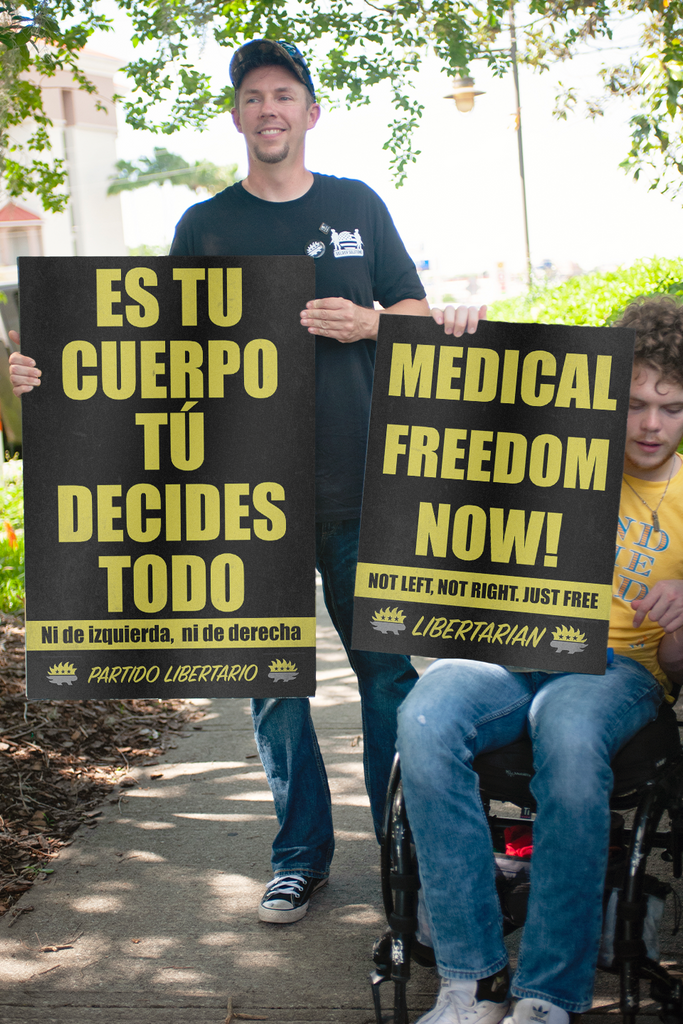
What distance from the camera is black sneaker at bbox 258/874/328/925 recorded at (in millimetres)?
2639

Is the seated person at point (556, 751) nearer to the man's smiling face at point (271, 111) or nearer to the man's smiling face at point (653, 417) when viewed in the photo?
the man's smiling face at point (653, 417)

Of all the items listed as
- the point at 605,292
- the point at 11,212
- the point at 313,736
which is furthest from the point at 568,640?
the point at 11,212

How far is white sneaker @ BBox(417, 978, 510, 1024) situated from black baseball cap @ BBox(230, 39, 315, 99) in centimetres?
207

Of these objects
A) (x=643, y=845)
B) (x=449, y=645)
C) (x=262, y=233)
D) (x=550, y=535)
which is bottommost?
(x=643, y=845)

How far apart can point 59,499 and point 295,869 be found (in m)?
1.20

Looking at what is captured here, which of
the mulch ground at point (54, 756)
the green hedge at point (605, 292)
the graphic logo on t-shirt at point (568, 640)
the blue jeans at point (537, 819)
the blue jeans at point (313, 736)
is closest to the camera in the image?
the blue jeans at point (537, 819)

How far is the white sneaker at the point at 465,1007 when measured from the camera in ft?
6.46

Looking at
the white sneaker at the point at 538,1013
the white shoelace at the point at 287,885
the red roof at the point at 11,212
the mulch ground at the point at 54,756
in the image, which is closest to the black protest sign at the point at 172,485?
the white shoelace at the point at 287,885

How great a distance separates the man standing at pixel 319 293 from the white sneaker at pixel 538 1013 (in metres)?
0.83

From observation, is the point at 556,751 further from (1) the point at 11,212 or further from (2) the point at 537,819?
(1) the point at 11,212

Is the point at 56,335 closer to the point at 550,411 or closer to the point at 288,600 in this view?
the point at 288,600

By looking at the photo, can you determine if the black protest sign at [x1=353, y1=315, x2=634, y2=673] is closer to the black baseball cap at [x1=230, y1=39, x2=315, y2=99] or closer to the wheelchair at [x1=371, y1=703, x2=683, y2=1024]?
the wheelchair at [x1=371, y1=703, x2=683, y2=1024]

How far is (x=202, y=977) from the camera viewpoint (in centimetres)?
240

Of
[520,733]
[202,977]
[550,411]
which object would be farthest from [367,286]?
[202,977]
